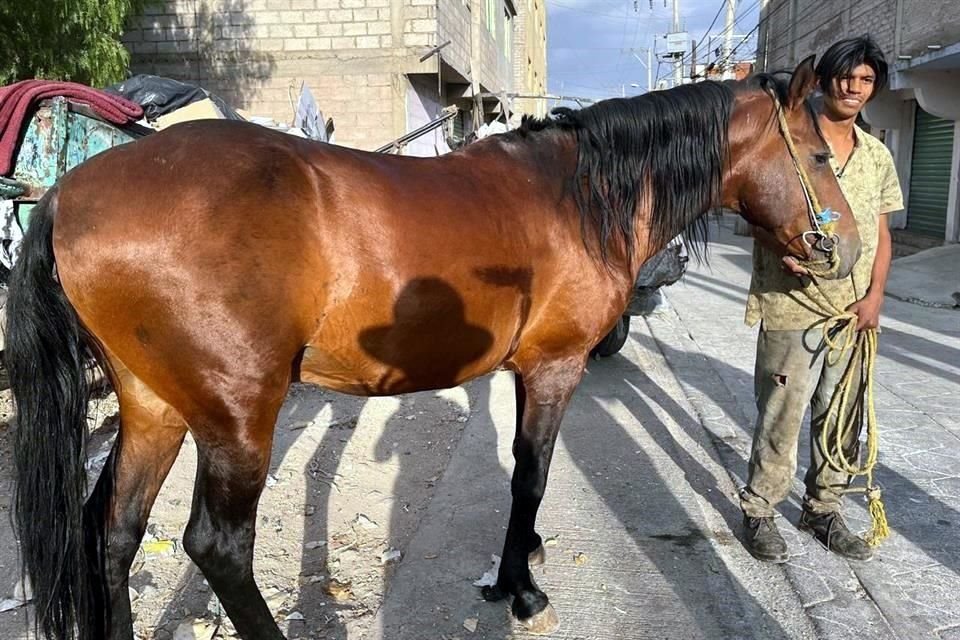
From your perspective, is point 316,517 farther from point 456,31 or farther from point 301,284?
point 456,31

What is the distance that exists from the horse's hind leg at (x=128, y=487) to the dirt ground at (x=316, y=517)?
289 mm

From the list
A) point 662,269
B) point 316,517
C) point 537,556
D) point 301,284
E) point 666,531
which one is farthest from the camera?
point 662,269

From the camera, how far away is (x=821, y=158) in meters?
2.44

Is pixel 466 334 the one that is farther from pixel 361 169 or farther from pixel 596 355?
pixel 596 355

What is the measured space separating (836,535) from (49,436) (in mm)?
2962

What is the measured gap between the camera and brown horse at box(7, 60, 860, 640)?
1693 millimetres

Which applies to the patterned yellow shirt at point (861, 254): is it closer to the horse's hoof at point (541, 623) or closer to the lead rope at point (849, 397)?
the lead rope at point (849, 397)

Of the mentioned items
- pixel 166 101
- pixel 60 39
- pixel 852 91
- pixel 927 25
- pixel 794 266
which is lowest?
pixel 794 266

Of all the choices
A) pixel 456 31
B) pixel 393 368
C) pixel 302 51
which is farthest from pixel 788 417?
pixel 456 31

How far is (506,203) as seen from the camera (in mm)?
2225

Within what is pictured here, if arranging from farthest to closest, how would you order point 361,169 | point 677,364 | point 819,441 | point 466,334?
point 677,364
point 819,441
point 466,334
point 361,169

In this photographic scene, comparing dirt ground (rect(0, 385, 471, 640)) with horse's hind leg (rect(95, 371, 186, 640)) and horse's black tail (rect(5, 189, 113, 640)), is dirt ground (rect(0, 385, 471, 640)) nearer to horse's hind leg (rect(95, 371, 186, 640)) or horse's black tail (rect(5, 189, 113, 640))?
horse's hind leg (rect(95, 371, 186, 640))

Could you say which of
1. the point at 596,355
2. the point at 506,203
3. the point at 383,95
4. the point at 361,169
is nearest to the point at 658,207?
the point at 506,203

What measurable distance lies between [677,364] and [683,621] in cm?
357
